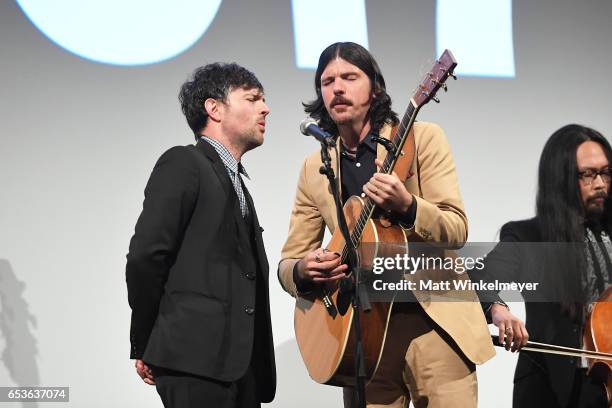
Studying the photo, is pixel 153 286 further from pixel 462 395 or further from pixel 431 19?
pixel 431 19

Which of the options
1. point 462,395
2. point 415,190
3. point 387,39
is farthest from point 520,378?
point 387,39

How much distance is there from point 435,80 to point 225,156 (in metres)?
0.73

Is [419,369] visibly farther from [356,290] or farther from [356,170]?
[356,170]

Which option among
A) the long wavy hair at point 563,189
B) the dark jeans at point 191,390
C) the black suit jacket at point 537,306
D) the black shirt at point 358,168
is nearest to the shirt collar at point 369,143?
the black shirt at point 358,168

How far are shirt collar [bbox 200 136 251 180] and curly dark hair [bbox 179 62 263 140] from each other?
0.33 feet

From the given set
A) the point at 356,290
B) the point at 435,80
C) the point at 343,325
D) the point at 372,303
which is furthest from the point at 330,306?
the point at 435,80

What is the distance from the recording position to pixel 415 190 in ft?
7.97

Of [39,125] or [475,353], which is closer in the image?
[475,353]

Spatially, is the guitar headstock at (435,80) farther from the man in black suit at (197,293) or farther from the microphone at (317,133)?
the man in black suit at (197,293)

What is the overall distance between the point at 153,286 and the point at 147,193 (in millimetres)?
279

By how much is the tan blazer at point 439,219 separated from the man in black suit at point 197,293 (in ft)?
1.10

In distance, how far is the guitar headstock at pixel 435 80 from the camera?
2.29 metres

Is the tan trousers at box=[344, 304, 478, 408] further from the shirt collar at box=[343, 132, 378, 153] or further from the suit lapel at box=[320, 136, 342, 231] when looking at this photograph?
the shirt collar at box=[343, 132, 378, 153]

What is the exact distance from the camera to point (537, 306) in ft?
9.30
